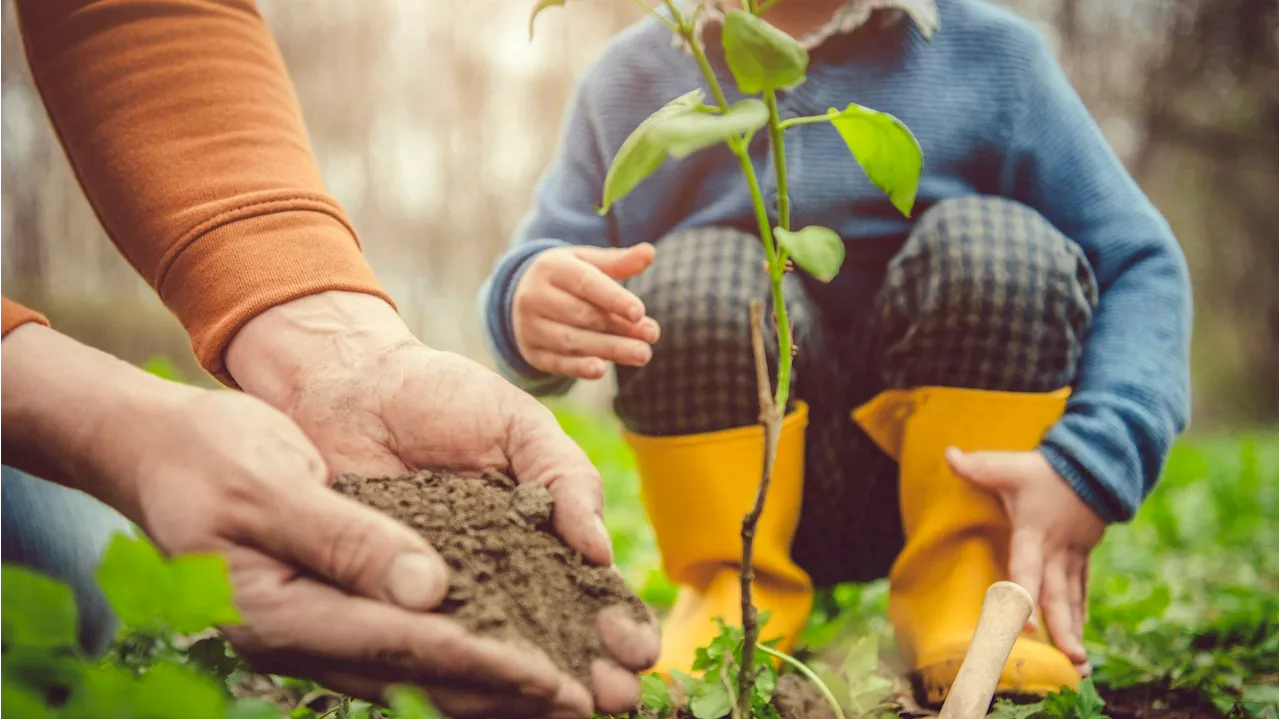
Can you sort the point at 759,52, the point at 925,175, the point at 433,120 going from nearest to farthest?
the point at 759,52 → the point at 925,175 → the point at 433,120

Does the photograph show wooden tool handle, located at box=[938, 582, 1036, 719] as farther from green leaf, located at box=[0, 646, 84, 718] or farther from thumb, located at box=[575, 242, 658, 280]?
green leaf, located at box=[0, 646, 84, 718]

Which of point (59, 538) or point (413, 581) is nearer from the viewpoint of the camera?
point (413, 581)

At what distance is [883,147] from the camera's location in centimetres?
71

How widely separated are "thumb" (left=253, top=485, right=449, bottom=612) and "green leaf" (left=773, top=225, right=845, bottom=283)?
0.36 m

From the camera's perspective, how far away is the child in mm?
1196

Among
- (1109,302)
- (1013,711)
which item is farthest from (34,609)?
(1109,302)

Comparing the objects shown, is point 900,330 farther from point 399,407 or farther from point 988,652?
point 399,407

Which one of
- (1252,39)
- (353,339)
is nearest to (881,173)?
(353,339)

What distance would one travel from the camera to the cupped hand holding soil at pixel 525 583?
0.71 m

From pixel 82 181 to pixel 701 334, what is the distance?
0.86m

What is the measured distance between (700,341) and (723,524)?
277 millimetres

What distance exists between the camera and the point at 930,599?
4.16 feet

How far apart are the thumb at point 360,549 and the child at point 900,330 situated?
489mm

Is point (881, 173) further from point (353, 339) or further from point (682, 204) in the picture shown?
point (682, 204)
